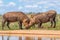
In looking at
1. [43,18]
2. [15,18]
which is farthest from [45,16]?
[15,18]

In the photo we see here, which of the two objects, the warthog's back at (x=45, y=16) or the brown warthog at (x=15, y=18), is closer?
the warthog's back at (x=45, y=16)

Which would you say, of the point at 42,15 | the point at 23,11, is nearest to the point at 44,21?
the point at 42,15

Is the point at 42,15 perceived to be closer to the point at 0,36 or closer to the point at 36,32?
the point at 36,32

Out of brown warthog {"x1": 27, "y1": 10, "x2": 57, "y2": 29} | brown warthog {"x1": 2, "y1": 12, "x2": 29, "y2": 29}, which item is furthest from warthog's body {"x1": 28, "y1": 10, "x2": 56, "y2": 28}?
brown warthog {"x1": 2, "y1": 12, "x2": 29, "y2": 29}

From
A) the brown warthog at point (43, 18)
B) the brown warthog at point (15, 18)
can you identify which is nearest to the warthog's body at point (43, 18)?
the brown warthog at point (43, 18)

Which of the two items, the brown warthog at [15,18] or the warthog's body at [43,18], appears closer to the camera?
the warthog's body at [43,18]

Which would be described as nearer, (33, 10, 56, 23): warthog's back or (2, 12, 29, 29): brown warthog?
(33, 10, 56, 23): warthog's back

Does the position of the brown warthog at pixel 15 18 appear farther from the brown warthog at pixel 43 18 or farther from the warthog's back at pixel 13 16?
the brown warthog at pixel 43 18

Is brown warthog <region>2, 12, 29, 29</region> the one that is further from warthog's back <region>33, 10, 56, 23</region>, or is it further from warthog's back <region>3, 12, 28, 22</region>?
warthog's back <region>33, 10, 56, 23</region>

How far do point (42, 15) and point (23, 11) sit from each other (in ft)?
1.60

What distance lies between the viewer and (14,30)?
6.58 metres

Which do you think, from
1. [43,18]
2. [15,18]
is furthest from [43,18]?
[15,18]

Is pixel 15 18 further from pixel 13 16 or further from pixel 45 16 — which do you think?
pixel 45 16

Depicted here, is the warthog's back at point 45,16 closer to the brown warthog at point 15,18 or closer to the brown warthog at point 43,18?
the brown warthog at point 43,18
